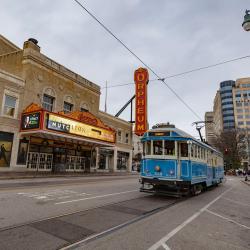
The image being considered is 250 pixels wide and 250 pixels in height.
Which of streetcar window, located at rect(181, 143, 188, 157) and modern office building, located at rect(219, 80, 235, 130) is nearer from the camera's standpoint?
streetcar window, located at rect(181, 143, 188, 157)

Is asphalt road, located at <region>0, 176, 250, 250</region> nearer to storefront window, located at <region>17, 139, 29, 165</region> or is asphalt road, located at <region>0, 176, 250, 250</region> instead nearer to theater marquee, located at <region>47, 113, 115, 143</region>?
theater marquee, located at <region>47, 113, 115, 143</region>

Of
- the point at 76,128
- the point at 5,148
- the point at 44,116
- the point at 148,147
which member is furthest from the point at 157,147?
the point at 5,148

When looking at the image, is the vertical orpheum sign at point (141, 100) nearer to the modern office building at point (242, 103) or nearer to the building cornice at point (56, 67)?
the building cornice at point (56, 67)

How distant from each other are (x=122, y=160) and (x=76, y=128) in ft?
57.5

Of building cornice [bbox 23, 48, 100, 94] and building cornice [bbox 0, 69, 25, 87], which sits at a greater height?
building cornice [bbox 23, 48, 100, 94]

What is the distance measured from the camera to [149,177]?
458 inches

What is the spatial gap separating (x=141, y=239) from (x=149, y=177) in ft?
21.2

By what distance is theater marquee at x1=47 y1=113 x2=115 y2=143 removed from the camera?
2301cm

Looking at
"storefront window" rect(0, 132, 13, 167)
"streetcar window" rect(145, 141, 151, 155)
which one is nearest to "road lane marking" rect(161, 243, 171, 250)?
"streetcar window" rect(145, 141, 151, 155)

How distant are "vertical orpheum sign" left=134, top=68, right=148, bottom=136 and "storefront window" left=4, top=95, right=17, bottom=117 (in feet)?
55.8

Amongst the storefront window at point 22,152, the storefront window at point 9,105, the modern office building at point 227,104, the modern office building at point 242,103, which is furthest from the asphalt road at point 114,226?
→ the modern office building at point 227,104

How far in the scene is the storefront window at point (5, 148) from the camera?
71.4ft

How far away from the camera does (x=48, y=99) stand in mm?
27719

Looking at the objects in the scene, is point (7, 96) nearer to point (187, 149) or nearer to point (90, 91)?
point (90, 91)
